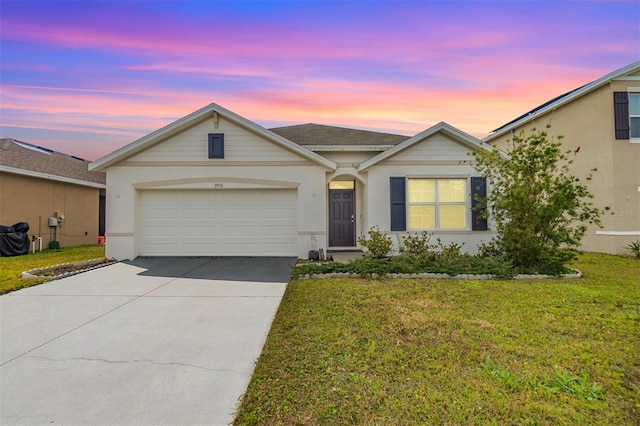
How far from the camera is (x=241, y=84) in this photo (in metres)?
12.4

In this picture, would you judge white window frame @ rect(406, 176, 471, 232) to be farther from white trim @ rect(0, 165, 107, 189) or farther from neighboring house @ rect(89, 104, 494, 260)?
white trim @ rect(0, 165, 107, 189)

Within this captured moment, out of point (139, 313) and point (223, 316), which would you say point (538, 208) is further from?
point (139, 313)

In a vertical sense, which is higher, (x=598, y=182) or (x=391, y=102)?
(x=391, y=102)

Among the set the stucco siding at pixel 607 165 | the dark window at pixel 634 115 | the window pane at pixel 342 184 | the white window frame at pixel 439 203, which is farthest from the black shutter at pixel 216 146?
→ the dark window at pixel 634 115

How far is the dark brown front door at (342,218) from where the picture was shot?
1133 centimetres

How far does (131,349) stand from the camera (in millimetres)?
3639

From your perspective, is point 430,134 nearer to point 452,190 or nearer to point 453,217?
point 452,190

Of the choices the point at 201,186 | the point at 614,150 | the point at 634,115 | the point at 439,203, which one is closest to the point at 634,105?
the point at 634,115

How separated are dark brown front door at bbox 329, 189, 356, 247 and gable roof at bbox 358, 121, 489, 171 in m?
1.68

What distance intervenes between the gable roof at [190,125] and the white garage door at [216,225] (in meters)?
1.36

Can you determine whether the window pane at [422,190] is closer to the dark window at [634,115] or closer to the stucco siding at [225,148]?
the stucco siding at [225,148]

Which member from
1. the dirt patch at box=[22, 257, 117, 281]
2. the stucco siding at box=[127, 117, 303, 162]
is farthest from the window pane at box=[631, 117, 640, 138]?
the dirt patch at box=[22, 257, 117, 281]

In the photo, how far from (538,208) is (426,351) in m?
5.84

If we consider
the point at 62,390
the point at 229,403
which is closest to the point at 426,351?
the point at 229,403
